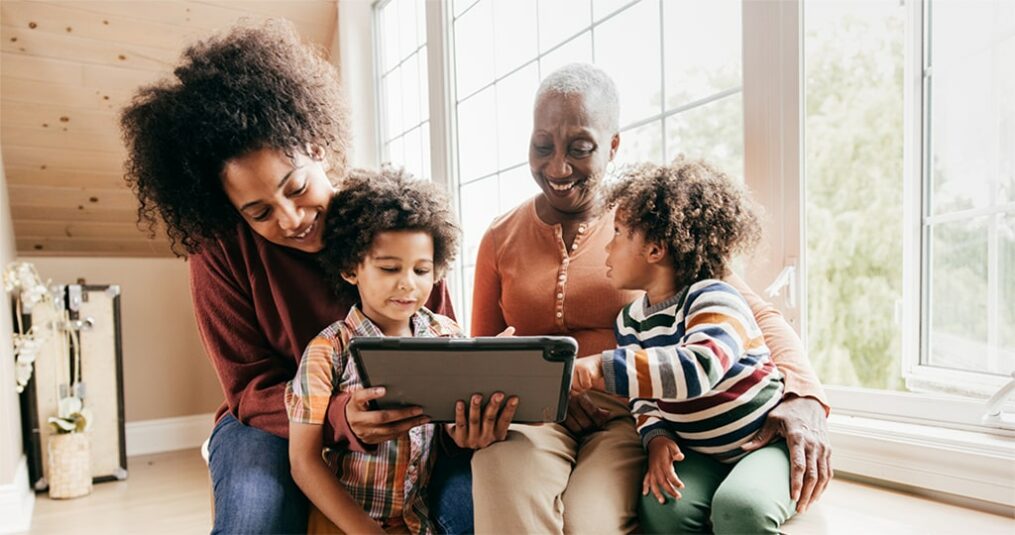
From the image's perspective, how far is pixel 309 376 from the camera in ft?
3.73

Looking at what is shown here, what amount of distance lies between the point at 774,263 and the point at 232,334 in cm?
120

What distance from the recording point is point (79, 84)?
2.85 m

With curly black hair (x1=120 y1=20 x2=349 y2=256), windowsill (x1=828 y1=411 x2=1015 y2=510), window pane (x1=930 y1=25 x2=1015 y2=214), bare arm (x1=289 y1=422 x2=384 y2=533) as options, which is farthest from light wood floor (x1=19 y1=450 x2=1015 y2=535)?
curly black hair (x1=120 y1=20 x2=349 y2=256)

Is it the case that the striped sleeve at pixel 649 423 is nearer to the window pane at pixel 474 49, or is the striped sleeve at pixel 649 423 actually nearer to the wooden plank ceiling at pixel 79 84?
the window pane at pixel 474 49

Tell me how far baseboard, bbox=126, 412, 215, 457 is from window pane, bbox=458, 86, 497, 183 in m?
2.20

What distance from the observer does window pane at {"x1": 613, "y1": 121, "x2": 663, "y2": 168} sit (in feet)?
5.57

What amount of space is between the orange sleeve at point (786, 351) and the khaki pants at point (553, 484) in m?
0.30

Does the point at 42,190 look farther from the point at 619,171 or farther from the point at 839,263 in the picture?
the point at 839,263

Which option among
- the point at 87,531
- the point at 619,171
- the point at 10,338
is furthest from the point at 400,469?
the point at 10,338

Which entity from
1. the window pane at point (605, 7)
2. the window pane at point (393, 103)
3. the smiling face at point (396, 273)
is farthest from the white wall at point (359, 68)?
the smiling face at point (396, 273)

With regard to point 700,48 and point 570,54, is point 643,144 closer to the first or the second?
point 700,48

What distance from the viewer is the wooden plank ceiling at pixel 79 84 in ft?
8.84

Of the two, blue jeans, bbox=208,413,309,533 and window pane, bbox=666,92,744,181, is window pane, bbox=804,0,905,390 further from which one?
blue jeans, bbox=208,413,309,533

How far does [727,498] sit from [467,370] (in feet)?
1.42
